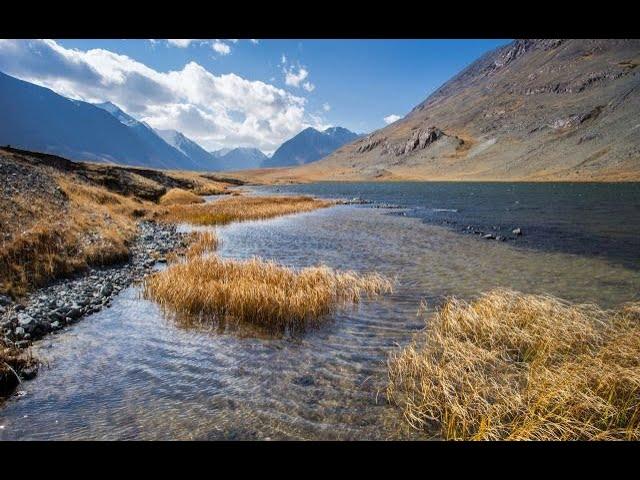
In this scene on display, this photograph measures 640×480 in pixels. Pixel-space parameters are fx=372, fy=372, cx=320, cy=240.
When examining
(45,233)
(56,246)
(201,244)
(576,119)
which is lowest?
(201,244)

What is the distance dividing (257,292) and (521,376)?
26.7 ft

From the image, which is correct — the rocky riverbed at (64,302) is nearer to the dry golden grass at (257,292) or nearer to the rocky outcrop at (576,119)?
the dry golden grass at (257,292)

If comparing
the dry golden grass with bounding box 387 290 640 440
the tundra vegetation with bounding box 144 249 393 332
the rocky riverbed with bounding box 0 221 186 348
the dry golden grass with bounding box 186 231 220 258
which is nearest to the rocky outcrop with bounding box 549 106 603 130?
the dry golden grass with bounding box 186 231 220 258

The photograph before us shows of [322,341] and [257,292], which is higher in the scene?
[257,292]

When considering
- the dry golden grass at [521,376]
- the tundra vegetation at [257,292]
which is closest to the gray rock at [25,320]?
the tundra vegetation at [257,292]

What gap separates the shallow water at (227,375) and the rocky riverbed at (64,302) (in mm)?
566

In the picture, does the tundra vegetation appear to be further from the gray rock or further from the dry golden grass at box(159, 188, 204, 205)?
the dry golden grass at box(159, 188, 204, 205)

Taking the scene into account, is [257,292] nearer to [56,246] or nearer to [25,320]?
[25,320]

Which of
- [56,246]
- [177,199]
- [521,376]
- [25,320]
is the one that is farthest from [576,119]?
[25,320]

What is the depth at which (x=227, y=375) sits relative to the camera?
29.9 ft

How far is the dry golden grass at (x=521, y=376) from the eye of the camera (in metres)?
6.50

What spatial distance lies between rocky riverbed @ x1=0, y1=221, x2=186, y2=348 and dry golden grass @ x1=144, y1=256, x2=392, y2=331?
64.2 inches
